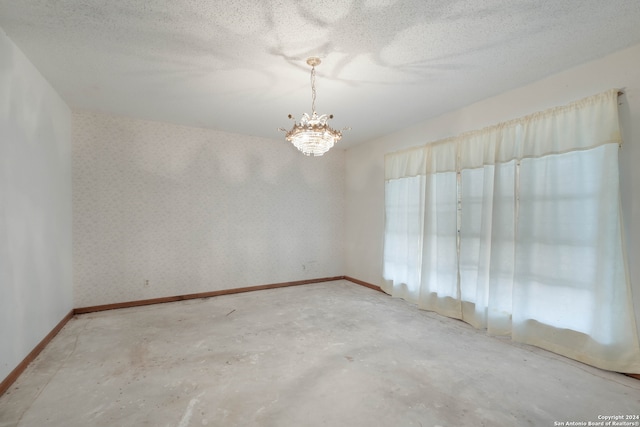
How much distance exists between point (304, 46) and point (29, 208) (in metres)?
2.84

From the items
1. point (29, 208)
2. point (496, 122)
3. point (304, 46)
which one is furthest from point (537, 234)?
point (29, 208)

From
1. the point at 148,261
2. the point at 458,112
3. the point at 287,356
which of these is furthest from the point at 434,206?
the point at 148,261

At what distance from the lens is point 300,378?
7.34ft

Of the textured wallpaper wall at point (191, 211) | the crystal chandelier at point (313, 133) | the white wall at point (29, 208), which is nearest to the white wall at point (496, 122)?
the textured wallpaper wall at point (191, 211)

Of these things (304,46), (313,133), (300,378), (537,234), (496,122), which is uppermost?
(304,46)

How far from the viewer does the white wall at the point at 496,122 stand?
7.52 ft

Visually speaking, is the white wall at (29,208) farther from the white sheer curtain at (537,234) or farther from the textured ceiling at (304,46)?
the white sheer curtain at (537,234)

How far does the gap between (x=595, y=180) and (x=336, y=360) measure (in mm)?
2764

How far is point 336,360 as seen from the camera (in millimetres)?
2523

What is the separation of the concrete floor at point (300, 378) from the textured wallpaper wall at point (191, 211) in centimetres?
84

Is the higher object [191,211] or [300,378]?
[191,211]

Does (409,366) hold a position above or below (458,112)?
below

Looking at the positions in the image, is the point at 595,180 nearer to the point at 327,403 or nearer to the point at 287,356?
the point at 327,403

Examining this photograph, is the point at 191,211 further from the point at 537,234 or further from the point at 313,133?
the point at 537,234
